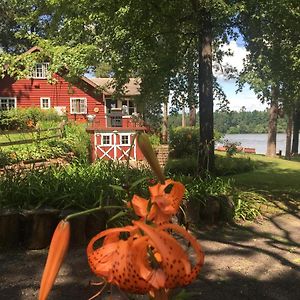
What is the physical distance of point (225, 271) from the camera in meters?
4.83

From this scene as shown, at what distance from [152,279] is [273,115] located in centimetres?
3383

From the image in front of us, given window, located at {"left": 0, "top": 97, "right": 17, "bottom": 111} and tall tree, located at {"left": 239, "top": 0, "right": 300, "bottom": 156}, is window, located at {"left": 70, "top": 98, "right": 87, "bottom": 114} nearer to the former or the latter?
window, located at {"left": 0, "top": 97, "right": 17, "bottom": 111}

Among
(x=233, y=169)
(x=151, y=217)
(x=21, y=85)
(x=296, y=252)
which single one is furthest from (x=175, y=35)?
(x=21, y=85)

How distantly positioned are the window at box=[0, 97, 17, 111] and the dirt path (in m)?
27.0

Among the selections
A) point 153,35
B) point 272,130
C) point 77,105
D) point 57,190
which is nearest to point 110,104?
point 77,105

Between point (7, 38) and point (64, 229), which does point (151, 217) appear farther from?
point (7, 38)

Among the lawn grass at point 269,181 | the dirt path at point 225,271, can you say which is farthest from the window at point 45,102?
the dirt path at point 225,271

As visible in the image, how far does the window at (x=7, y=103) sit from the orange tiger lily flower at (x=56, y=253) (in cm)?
3178

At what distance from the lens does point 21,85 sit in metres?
31.2

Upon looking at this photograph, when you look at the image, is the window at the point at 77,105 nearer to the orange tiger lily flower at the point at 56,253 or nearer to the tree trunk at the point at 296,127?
the tree trunk at the point at 296,127

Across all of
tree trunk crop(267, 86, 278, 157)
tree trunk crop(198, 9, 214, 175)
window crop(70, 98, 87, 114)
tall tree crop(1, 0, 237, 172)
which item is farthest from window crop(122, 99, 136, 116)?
tree trunk crop(198, 9, 214, 175)

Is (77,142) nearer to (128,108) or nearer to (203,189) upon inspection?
(203,189)

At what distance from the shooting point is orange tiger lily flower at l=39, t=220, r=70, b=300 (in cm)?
71

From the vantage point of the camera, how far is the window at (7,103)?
101ft
